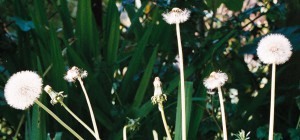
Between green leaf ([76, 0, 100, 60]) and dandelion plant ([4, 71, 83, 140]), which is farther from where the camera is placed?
green leaf ([76, 0, 100, 60])

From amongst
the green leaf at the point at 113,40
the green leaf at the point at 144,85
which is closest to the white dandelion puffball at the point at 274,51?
the green leaf at the point at 144,85

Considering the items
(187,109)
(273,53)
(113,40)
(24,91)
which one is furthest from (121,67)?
(273,53)

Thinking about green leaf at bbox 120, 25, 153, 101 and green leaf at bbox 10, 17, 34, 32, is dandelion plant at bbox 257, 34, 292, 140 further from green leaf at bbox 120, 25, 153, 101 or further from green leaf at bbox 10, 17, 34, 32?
green leaf at bbox 10, 17, 34, 32

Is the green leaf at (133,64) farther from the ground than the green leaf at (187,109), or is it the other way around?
the green leaf at (133,64)

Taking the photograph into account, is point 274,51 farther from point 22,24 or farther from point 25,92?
point 22,24

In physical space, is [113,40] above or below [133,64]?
above

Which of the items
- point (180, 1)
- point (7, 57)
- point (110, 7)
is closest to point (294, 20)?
point (180, 1)

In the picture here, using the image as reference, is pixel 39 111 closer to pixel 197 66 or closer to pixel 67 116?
pixel 67 116

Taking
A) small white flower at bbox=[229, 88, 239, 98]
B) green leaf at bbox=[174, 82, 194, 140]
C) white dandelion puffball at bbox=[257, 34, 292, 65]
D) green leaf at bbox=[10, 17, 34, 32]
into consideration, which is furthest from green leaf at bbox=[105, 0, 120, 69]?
white dandelion puffball at bbox=[257, 34, 292, 65]

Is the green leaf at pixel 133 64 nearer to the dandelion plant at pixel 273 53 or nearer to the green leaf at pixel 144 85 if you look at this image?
the green leaf at pixel 144 85
